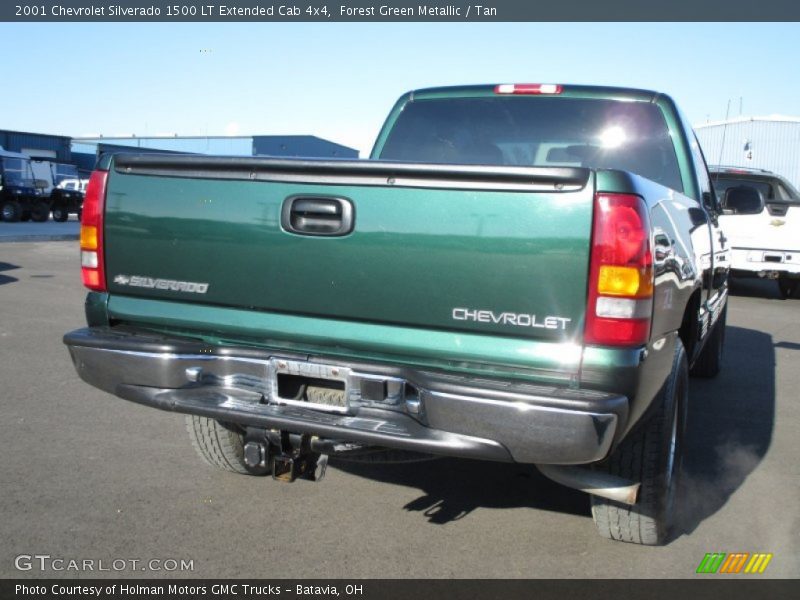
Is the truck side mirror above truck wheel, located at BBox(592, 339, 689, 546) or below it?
above

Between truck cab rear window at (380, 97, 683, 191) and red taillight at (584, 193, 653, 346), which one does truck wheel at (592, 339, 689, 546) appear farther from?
truck cab rear window at (380, 97, 683, 191)

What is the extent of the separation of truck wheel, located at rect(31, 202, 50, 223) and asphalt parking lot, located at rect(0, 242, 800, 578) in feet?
83.9

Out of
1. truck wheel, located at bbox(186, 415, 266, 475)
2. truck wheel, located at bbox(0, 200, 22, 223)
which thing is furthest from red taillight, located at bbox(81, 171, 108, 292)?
truck wheel, located at bbox(0, 200, 22, 223)

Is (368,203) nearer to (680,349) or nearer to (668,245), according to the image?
(668,245)

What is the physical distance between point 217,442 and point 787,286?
40.8 ft


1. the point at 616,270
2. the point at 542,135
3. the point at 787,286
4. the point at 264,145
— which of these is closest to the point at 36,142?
the point at 264,145

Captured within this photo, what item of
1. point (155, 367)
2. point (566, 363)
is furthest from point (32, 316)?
point (566, 363)

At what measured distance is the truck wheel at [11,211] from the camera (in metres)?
27.3

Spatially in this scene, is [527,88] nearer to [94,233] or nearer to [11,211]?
[94,233]

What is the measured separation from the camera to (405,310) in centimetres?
Result: 288

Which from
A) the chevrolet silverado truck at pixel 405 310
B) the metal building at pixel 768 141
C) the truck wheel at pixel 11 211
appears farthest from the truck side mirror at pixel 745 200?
the truck wheel at pixel 11 211

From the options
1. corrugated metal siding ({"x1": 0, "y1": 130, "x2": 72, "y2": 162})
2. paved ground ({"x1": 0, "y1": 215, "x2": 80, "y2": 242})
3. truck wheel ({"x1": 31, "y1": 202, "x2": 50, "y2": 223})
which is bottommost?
paved ground ({"x1": 0, "y1": 215, "x2": 80, "y2": 242})

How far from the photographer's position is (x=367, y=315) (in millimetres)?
2949

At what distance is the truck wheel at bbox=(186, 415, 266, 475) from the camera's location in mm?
3846
